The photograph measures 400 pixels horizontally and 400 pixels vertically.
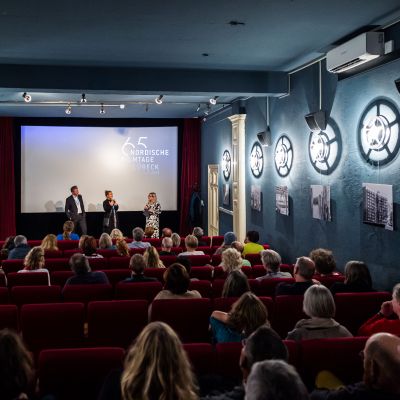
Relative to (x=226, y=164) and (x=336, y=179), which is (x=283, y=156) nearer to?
(x=336, y=179)

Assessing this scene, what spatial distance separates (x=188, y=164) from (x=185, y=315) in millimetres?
11386

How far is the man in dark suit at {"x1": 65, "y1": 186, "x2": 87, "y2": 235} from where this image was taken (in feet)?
42.3

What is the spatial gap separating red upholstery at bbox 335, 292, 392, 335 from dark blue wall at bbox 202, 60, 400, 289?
1555 millimetres

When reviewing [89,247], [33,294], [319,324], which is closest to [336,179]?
[89,247]

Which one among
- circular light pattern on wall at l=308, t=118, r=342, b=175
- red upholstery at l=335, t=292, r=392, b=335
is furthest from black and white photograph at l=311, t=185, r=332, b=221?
red upholstery at l=335, t=292, r=392, b=335

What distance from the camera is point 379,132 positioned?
224 inches

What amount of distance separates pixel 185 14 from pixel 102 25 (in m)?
0.99

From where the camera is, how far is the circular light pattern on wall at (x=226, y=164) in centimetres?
1198

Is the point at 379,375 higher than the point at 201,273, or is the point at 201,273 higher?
the point at 379,375

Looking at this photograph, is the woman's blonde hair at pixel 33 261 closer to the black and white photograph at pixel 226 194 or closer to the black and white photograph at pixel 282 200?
the black and white photograph at pixel 282 200

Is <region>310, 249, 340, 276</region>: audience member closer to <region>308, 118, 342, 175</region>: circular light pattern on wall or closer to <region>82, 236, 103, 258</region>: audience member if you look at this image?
<region>308, 118, 342, 175</region>: circular light pattern on wall

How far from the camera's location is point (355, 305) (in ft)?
13.2

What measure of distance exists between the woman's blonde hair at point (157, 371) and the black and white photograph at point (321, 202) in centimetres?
531

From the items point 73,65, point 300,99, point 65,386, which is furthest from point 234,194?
point 65,386
